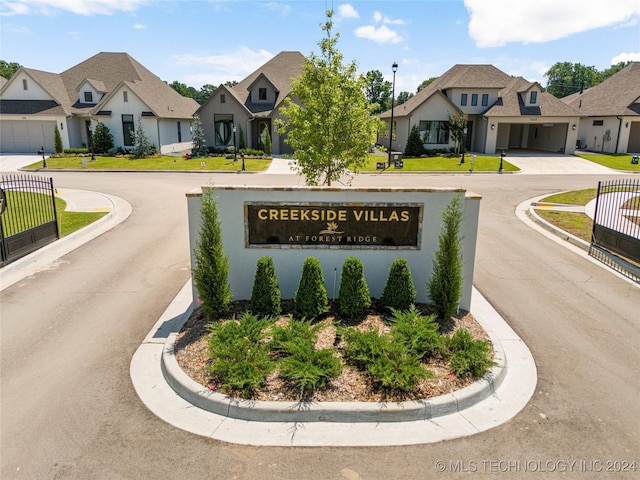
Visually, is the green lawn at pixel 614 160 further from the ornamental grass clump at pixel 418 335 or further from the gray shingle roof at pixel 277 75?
the ornamental grass clump at pixel 418 335

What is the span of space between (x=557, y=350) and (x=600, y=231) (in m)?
8.12

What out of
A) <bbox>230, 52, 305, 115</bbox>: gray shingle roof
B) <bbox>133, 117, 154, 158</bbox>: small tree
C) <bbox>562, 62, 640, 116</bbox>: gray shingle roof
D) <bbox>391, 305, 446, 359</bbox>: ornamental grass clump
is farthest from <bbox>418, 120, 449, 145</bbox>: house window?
<bbox>391, 305, 446, 359</bbox>: ornamental grass clump

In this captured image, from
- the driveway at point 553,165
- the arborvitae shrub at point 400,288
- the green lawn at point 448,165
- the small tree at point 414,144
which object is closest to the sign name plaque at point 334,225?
the arborvitae shrub at point 400,288

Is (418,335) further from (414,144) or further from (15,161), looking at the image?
(15,161)

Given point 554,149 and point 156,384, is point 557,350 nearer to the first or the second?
point 156,384

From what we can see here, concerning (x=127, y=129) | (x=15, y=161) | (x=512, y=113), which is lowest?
(x=15, y=161)

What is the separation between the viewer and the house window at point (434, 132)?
44781 millimetres

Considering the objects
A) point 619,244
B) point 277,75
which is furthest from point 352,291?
point 277,75

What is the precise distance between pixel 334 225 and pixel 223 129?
124 ft

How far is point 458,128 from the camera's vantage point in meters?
42.2

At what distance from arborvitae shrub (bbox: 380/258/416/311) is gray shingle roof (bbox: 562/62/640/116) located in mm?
47397

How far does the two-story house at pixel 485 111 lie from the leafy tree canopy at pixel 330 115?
32.7m

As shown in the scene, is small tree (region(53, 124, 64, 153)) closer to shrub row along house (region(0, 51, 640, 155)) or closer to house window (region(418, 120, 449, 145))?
shrub row along house (region(0, 51, 640, 155))

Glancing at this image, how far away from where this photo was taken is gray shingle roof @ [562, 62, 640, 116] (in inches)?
1791
